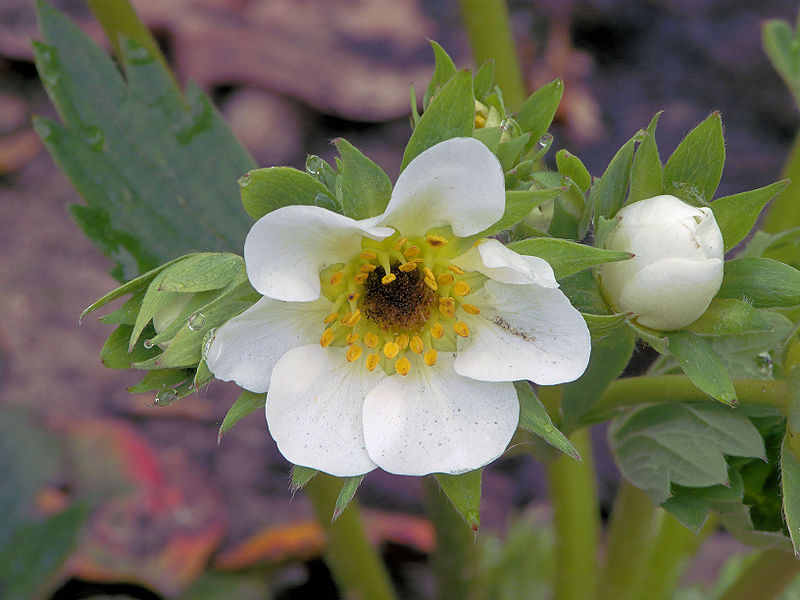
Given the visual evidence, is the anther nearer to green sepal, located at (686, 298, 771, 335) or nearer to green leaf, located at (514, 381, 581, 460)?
green leaf, located at (514, 381, 581, 460)

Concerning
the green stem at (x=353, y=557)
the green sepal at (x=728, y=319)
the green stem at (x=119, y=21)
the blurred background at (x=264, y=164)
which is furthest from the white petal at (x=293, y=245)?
the blurred background at (x=264, y=164)

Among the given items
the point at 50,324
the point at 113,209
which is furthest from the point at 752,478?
the point at 50,324

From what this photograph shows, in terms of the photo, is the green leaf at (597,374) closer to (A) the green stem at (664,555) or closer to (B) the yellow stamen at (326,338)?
(B) the yellow stamen at (326,338)

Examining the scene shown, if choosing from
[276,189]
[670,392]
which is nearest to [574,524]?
[670,392]

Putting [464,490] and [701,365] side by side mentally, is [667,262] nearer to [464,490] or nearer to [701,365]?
[701,365]

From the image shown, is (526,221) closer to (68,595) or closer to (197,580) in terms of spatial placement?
(197,580)

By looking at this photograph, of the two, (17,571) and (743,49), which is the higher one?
(743,49)
